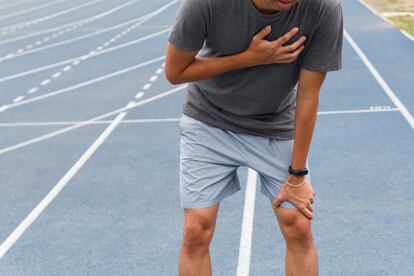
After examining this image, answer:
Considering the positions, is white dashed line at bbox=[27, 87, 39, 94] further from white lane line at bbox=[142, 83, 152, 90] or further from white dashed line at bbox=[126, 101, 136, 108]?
white dashed line at bbox=[126, 101, 136, 108]

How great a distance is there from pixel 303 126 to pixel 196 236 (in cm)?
64

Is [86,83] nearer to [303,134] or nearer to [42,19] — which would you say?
[303,134]

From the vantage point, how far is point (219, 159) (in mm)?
3111

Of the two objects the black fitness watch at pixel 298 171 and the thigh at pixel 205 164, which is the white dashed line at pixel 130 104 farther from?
the black fitness watch at pixel 298 171

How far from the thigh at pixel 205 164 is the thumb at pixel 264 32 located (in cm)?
52

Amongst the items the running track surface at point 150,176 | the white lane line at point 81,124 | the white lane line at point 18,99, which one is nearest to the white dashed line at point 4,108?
the running track surface at point 150,176

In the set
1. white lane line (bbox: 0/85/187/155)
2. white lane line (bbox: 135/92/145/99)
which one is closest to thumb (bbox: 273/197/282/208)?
white lane line (bbox: 0/85/187/155)

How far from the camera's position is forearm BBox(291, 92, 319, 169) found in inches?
116

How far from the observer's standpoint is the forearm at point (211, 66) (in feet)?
9.20

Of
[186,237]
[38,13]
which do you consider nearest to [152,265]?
[186,237]

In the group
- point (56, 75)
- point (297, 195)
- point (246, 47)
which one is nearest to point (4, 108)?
point (56, 75)

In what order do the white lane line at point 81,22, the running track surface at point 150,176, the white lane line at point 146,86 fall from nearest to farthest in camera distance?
1. the running track surface at point 150,176
2. the white lane line at point 146,86
3. the white lane line at point 81,22

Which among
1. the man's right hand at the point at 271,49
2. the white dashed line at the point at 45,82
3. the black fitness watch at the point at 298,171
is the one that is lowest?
the white dashed line at the point at 45,82

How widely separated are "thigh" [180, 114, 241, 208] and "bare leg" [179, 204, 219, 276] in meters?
0.04
